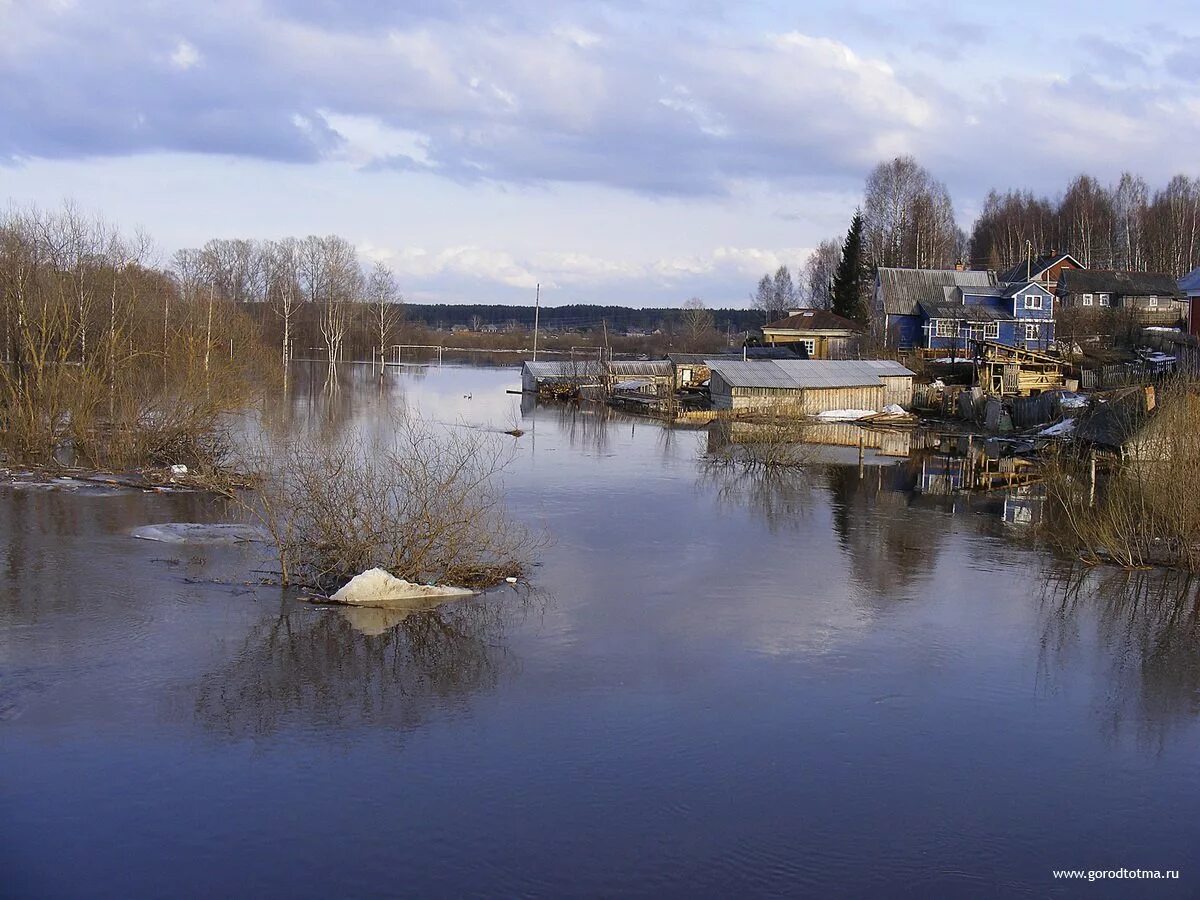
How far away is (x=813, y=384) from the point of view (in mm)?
42312

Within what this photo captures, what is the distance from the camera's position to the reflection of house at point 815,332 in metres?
59.9

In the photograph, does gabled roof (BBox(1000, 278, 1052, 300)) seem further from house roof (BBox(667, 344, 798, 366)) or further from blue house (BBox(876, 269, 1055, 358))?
house roof (BBox(667, 344, 798, 366))

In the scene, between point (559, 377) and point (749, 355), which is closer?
point (559, 377)

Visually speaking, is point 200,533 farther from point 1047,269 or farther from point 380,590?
point 1047,269

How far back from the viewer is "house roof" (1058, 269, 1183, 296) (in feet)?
181

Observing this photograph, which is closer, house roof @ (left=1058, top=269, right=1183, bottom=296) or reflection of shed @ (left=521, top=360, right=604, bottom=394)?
house roof @ (left=1058, top=269, right=1183, bottom=296)

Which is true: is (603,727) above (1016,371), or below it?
below

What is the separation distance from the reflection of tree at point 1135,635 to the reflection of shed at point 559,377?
131 feet

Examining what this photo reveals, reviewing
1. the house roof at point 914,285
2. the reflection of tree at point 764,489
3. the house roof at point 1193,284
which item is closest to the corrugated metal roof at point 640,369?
the house roof at point 914,285

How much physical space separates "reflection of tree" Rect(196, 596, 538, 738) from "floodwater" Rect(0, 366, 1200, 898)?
0.04 meters

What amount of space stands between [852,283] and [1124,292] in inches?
654

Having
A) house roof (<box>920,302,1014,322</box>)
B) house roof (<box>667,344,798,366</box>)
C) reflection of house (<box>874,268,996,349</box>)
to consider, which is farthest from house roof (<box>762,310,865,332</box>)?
house roof (<box>920,302,1014,322</box>)

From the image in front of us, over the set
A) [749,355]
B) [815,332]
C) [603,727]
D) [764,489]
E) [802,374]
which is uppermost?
[815,332]

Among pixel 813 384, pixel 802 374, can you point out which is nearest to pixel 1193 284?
pixel 813 384
